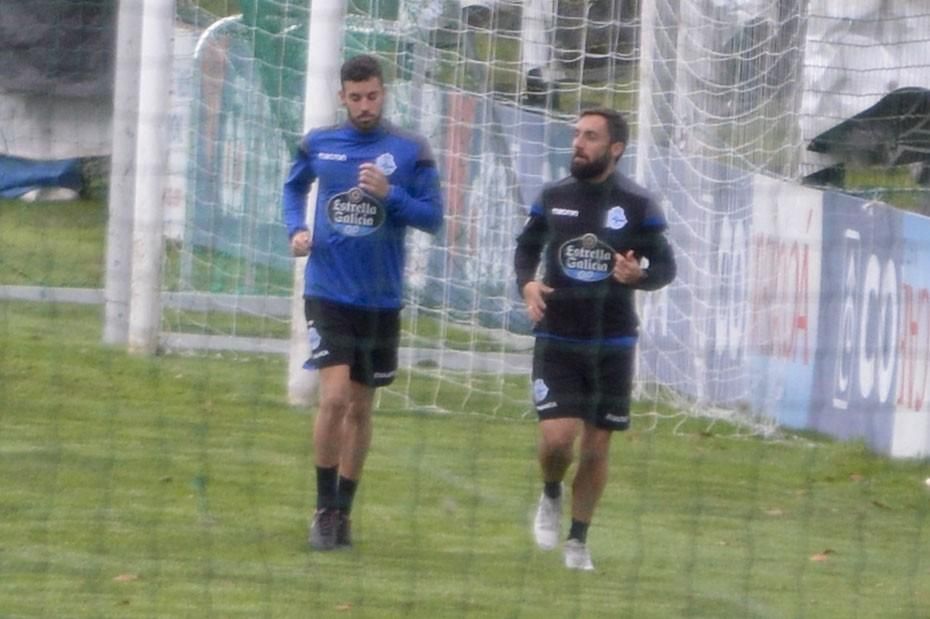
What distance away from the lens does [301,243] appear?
6.86m

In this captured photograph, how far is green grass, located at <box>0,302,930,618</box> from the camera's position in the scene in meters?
6.47

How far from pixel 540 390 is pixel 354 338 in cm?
69

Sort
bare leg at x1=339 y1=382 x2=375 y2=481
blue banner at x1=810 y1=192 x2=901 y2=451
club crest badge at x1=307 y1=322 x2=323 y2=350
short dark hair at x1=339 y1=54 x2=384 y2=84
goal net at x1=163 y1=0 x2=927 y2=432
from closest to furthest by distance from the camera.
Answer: short dark hair at x1=339 y1=54 x2=384 y2=84
club crest badge at x1=307 y1=322 x2=323 y2=350
bare leg at x1=339 y1=382 x2=375 y2=481
blue banner at x1=810 y1=192 x2=901 y2=451
goal net at x1=163 y1=0 x2=927 y2=432

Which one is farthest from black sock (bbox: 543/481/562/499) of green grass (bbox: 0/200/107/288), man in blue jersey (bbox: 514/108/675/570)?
green grass (bbox: 0/200/107/288)

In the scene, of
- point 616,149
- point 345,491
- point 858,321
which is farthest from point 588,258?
point 858,321

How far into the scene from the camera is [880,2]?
11.0 meters

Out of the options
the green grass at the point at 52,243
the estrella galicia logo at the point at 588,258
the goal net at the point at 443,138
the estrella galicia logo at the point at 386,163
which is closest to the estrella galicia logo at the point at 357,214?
the estrella galicia logo at the point at 386,163

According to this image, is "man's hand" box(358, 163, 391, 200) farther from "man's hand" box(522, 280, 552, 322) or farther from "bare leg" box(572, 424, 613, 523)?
"bare leg" box(572, 424, 613, 523)

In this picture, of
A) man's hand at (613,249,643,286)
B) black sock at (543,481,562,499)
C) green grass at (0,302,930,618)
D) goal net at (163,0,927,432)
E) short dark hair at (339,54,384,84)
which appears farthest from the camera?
goal net at (163,0,927,432)

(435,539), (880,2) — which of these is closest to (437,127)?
(880,2)

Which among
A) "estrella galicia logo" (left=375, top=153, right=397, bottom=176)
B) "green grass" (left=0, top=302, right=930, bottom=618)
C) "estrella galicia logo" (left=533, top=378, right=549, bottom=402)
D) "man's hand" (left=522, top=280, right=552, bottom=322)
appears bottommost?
"green grass" (left=0, top=302, right=930, bottom=618)

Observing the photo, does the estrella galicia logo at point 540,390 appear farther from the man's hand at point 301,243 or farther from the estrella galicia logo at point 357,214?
the man's hand at point 301,243

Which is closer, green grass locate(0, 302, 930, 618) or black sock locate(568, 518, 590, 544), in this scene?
green grass locate(0, 302, 930, 618)

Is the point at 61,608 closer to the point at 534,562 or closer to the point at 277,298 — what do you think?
the point at 534,562
